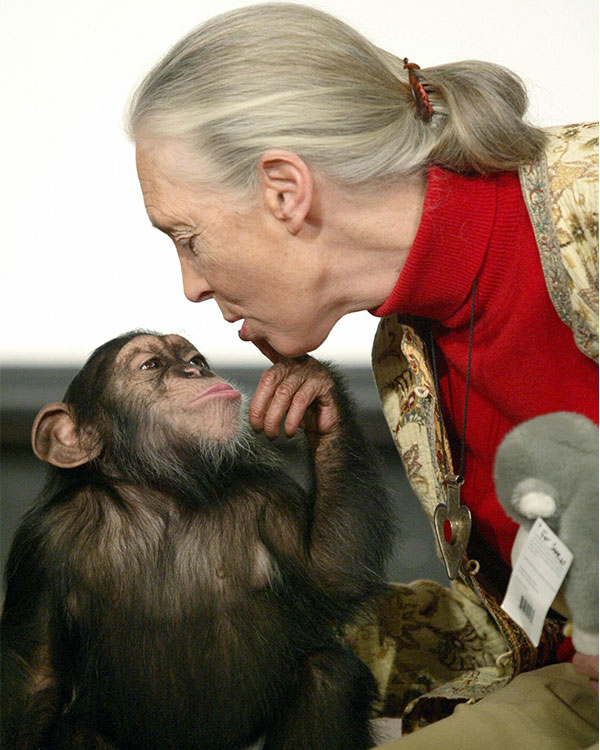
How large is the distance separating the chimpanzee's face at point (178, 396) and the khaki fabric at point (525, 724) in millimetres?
477

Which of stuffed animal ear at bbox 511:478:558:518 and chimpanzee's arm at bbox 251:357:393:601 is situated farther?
chimpanzee's arm at bbox 251:357:393:601

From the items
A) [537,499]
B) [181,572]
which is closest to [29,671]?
[181,572]

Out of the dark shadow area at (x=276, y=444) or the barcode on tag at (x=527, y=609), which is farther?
the dark shadow area at (x=276, y=444)

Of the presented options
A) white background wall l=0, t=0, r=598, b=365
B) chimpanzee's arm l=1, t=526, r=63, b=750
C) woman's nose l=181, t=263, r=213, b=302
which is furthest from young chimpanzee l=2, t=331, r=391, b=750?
white background wall l=0, t=0, r=598, b=365

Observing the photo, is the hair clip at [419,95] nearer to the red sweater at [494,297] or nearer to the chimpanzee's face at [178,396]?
the red sweater at [494,297]

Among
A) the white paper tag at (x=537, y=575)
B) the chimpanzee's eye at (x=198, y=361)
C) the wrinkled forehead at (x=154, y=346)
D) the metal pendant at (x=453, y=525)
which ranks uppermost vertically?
the wrinkled forehead at (x=154, y=346)

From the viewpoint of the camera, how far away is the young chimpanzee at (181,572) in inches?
47.9

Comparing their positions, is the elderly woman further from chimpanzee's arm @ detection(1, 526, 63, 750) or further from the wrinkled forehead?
chimpanzee's arm @ detection(1, 526, 63, 750)

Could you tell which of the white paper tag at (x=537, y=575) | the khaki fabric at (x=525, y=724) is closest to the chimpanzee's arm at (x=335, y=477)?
the khaki fabric at (x=525, y=724)

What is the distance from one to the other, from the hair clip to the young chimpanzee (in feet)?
1.28

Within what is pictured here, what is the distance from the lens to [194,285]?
4.15 ft

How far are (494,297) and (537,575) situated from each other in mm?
448

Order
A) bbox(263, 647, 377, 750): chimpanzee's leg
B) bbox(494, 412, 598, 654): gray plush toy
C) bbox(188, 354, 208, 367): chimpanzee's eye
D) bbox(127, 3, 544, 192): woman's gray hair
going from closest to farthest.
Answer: bbox(494, 412, 598, 654): gray plush toy → bbox(127, 3, 544, 192): woman's gray hair → bbox(263, 647, 377, 750): chimpanzee's leg → bbox(188, 354, 208, 367): chimpanzee's eye

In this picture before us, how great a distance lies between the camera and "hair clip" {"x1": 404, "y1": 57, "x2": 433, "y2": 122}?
3.94ft
